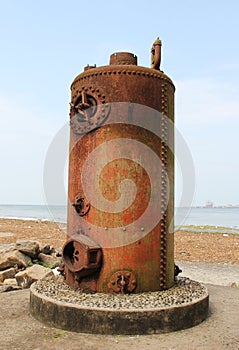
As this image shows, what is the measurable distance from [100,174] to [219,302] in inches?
103

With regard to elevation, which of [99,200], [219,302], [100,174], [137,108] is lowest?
[219,302]

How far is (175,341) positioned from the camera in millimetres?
4051

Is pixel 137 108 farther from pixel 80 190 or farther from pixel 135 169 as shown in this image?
pixel 80 190

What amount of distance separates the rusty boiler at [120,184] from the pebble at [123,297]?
0.43ft

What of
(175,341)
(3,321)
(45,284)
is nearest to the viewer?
(175,341)

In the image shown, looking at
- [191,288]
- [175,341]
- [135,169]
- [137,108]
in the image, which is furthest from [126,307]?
[137,108]

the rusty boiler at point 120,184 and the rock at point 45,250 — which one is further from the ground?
the rusty boiler at point 120,184

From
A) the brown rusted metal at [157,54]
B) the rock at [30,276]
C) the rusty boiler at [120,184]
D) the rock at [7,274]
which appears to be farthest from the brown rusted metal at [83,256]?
the rock at [7,274]

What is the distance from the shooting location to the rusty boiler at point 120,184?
488 cm

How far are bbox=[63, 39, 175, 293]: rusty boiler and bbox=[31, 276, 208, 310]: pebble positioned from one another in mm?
130

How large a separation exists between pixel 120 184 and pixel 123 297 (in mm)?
1372

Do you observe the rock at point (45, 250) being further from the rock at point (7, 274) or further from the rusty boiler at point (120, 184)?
the rusty boiler at point (120, 184)

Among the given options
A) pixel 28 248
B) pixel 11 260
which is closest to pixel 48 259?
pixel 28 248

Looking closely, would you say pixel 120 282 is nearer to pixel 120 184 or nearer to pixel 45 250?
pixel 120 184
